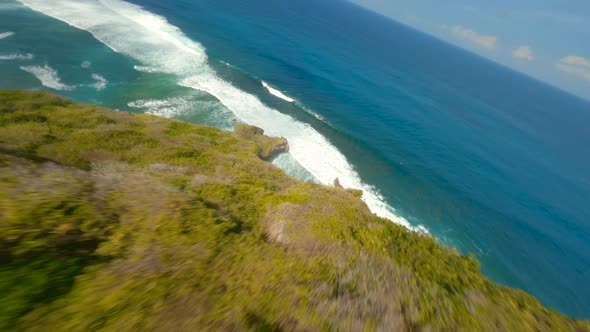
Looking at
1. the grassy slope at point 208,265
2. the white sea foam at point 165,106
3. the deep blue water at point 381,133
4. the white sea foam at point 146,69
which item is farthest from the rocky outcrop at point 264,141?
the white sea foam at point 146,69

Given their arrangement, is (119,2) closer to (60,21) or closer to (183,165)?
(60,21)

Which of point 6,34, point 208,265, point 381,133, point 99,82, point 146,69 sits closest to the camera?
point 208,265

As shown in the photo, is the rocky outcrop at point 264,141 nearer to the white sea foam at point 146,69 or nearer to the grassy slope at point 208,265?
the grassy slope at point 208,265

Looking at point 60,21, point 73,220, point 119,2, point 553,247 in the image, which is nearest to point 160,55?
point 60,21

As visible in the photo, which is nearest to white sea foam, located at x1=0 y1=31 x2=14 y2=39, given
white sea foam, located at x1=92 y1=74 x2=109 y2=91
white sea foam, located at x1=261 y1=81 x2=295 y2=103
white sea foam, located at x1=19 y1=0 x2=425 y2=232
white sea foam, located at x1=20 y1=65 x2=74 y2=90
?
white sea foam, located at x1=19 y1=0 x2=425 y2=232

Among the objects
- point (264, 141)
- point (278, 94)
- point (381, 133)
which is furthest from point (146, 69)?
point (381, 133)

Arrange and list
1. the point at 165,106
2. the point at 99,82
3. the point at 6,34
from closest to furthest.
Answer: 1. the point at 165,106
2. the point at 99,82
3. the point at 6,34

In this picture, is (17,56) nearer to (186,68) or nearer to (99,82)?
(99,82)
